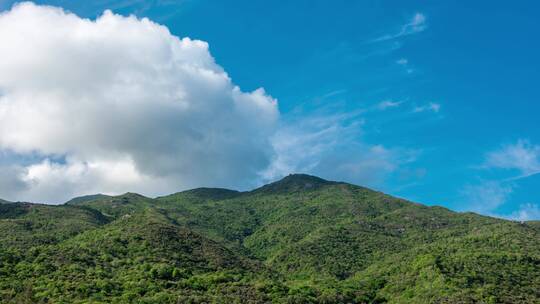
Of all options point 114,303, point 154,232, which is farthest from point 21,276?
point 154,232

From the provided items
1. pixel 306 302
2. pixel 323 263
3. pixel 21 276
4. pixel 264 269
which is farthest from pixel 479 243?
pixel 21 276

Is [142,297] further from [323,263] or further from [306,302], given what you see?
[323,263]

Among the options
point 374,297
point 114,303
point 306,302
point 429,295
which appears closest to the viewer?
point 114,303

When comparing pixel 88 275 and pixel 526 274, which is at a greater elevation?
pixel 526 274

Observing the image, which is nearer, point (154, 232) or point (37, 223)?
point (154, 232)

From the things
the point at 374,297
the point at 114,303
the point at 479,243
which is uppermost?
the point at 479,243

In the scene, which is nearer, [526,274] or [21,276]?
[21,276]

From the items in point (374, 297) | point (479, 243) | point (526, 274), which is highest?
point (479, 243)

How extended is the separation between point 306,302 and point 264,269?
104 ft

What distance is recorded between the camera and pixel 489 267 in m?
129

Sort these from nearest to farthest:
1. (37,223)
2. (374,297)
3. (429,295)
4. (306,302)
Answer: (306,302)
(429,295)
(374,297)
(37,223)

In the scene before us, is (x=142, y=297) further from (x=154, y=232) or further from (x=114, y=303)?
(x=154, y=232)

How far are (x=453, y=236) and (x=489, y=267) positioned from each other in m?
58.8

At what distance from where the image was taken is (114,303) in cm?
9031
